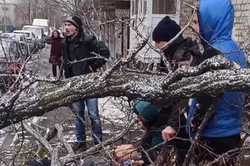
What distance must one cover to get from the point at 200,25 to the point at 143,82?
0.87 m

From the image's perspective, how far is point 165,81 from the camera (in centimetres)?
252

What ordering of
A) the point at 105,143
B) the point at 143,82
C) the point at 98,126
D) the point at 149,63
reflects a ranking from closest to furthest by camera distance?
the point at 143,82, the point at 105,143, the point at 149,63, the point at 98,126

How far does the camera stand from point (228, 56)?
10.1ft

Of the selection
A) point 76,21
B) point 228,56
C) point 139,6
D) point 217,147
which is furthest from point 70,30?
point 139,6

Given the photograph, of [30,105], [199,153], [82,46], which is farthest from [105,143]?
[82,46]

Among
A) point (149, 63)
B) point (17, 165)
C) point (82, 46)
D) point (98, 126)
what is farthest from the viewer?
point (82, 46)

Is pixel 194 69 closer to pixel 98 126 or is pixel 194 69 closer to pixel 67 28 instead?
pixel 98 126

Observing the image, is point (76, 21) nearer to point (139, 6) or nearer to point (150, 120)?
point (150, 120)

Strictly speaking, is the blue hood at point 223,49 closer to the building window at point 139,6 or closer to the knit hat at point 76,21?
the knit hat at point 76,21

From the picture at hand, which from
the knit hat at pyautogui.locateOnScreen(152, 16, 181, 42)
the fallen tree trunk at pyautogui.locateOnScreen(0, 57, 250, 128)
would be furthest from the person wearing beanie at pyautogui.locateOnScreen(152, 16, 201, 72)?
the fallen tree trunk at pyautogui.locateOnScreen(0, 57, 250, 128)

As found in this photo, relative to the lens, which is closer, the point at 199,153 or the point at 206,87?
the point at 206,87

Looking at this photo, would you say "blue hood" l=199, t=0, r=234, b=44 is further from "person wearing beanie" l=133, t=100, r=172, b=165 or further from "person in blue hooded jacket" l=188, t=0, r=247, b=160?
"person wearing beanie" l=133, t=100, r=172, b=165

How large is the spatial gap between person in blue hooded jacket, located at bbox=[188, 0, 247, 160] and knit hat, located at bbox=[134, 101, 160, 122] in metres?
0.41

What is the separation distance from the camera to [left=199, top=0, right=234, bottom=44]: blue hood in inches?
130
